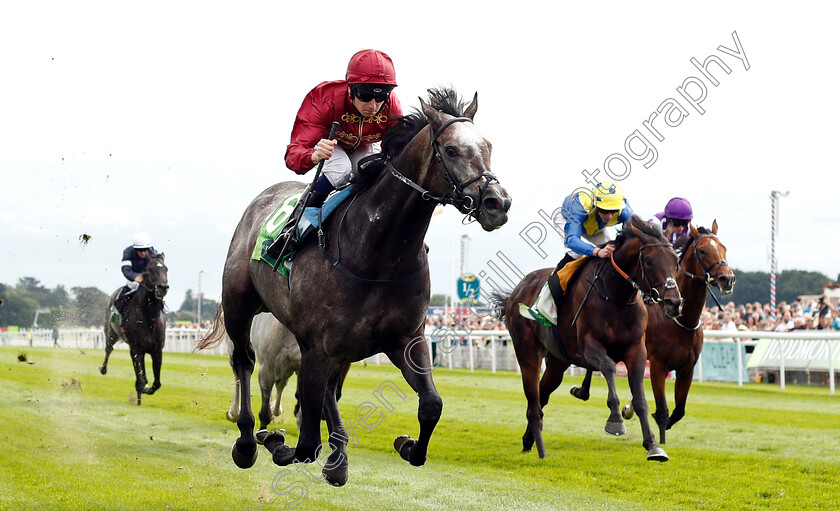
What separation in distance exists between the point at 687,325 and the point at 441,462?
257 cm

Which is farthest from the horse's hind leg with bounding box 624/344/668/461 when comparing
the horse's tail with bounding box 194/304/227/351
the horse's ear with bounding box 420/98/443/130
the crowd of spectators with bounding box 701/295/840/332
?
the crowd of spectators with bounding box 701/295/840/332

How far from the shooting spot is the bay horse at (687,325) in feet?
25.4

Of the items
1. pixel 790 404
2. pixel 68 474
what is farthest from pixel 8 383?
pixel 790 404

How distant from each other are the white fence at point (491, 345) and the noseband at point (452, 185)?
4.72ft

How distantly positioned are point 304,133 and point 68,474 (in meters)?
3.47

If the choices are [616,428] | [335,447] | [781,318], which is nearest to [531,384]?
[616,428]

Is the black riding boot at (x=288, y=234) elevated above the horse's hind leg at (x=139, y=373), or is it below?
above

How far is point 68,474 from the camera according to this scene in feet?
20.3

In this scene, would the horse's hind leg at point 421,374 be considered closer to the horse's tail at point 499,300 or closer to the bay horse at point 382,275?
the bay horse at point 382,275

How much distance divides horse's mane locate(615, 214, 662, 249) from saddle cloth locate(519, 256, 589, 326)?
43 centimetres

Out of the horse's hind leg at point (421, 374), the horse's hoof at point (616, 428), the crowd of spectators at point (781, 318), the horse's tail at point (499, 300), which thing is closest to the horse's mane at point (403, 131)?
the horse's hind leg at point (421, 374)

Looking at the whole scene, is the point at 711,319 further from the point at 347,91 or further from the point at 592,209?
the point at 347,91

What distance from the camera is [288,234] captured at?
4.16 m

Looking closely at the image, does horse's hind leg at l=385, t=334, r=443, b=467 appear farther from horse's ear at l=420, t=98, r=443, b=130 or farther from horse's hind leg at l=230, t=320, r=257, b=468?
horse's hind leg at l=230, t=320, r=257, b=468
